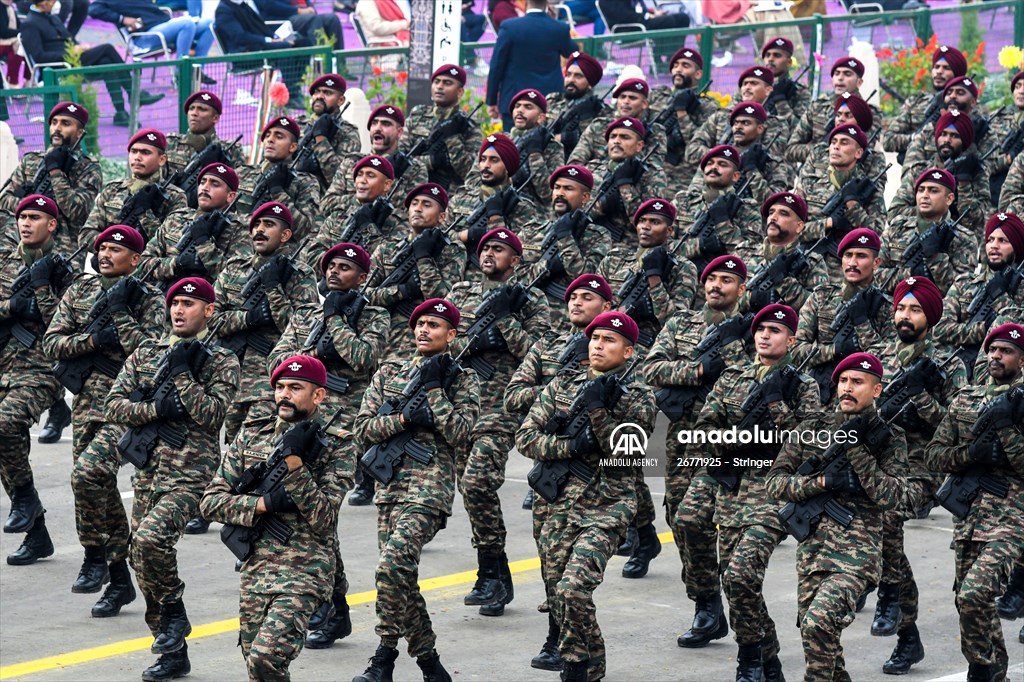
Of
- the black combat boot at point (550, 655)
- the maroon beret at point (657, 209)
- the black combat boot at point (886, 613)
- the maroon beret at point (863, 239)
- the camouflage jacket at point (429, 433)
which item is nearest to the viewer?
the camouflage jacket at point (429, 433)

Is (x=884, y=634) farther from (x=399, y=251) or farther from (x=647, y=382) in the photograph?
(x=399, y=251)

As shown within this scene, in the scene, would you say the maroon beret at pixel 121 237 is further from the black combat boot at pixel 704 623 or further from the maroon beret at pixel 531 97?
the maroon beret at pixel 531 97

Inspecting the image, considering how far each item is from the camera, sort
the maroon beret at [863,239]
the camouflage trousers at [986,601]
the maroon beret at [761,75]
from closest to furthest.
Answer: the camouflage trousers at [986,601] < the maroon beret at [863,239] < the maroon beret at [761,75]

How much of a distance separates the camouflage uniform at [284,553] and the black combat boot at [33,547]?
3582 millimetres

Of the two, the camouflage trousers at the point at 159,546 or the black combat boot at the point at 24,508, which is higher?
the camouflage trousers at the point at 159,546

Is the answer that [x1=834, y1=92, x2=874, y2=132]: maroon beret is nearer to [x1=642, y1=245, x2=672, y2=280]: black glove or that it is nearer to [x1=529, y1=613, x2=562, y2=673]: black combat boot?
[x1=642, y1=245, x2=672, y2=280]: black glove

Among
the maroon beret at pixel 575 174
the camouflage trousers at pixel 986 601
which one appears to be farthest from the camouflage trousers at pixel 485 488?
the camouflage trousers at pixel 986 601

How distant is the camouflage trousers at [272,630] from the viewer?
952 centimetres

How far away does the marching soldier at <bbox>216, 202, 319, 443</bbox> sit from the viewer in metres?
13.3

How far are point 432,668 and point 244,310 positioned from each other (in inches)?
146

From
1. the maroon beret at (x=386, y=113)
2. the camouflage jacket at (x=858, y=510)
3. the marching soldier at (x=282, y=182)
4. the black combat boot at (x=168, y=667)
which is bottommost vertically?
the black combat boot at (x=168, y=667)

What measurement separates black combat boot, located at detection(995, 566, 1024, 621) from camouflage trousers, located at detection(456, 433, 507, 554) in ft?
10.6

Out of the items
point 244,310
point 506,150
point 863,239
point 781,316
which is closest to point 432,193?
point 506,150

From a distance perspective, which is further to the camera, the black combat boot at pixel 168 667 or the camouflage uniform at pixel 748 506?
the black combat boot at pixel 168 667
